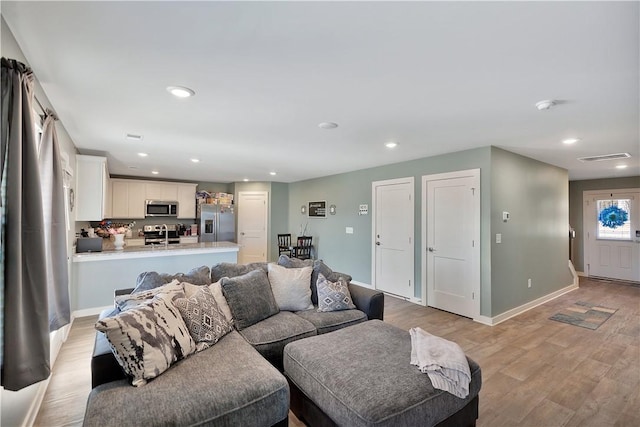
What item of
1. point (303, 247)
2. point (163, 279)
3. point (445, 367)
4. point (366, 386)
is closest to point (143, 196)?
point (303, 247)

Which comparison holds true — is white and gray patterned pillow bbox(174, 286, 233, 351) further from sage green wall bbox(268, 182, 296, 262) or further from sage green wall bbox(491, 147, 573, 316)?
sage green wall bbox(268, 182, 296, 262)

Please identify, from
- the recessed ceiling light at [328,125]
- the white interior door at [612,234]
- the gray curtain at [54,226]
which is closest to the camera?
the gray curtain at [54,226]

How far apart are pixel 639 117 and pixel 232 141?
410 centimetres

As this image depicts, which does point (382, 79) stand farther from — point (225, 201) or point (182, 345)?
point (225, 201)

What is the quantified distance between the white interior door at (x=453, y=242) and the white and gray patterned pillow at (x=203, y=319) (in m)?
3.23

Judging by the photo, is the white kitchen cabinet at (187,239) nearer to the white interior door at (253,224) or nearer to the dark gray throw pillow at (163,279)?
the white interior door at (253,224)

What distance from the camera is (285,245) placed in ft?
24.1

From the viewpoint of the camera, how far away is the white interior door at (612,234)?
6.30 meters

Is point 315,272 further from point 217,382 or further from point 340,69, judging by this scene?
point 340,69

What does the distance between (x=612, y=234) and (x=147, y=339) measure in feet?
28.8

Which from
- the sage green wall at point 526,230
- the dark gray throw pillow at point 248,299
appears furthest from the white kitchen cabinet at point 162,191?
the sage green wall at point 526,230

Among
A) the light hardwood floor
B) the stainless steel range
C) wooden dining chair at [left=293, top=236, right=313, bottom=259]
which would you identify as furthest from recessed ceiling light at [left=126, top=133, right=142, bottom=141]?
wooden dining chair at [left=293, top=236, right=313, bottom=259]

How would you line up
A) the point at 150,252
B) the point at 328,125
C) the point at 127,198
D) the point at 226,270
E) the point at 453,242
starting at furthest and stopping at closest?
the point at 127,198 → the point at 150,252 → the point at 453,242 → the point at 328,125 → the point at 226,270

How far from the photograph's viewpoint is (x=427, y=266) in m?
4.63
